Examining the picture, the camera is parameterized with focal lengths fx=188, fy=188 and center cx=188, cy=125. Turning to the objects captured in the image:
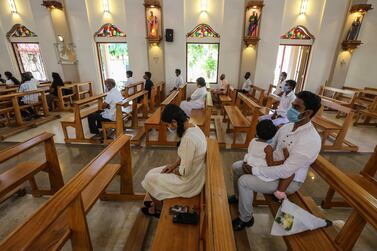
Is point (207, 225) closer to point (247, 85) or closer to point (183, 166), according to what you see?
point (183, 166)

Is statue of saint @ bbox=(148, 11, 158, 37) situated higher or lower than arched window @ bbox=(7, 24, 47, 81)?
higher

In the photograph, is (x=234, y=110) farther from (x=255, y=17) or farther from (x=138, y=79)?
(x=138, y=79)

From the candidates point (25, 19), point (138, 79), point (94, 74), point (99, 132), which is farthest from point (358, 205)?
point (25, 19)

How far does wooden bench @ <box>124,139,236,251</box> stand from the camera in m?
0.78

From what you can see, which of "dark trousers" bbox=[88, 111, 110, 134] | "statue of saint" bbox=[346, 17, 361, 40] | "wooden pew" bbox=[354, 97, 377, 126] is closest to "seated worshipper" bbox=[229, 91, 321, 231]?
"dark trousers" bbox=[88, 111, 110, 134]

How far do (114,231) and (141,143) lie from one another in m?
2.04

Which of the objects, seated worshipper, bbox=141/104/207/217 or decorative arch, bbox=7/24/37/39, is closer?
seated worshipper, bbox=141/104/207/217

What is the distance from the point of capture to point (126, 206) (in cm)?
213

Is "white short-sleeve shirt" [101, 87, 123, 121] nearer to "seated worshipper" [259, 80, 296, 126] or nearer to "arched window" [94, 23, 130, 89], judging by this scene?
"seated worshipper" [259, 80, 296, 126]

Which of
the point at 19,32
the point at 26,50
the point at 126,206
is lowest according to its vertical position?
the point at 126,206

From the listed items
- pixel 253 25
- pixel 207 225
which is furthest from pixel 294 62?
pixel 207 225

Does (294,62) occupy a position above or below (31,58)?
below

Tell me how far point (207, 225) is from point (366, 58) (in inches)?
348

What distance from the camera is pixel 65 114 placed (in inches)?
223
